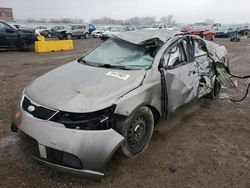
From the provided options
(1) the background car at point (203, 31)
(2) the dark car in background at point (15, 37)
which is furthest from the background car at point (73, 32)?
(2) the dark car in background at point (15, 37)

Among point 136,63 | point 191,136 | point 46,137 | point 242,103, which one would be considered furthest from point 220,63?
point 46,137

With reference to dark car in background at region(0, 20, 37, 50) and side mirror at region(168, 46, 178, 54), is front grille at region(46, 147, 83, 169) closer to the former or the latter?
side mirror at region(168, 46, 178, 54)

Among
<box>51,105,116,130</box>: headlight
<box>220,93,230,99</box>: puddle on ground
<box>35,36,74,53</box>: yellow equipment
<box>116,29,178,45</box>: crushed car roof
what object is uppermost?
<box>116,29,178,45</box>: crushed car roof

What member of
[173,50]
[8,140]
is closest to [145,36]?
[173,50]

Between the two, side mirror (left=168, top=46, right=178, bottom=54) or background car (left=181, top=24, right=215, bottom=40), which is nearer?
side mirror (left=168, top=46, right=178, bottom=54)

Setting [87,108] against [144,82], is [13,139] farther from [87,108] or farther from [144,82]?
[144,82]

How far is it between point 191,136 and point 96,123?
75.3 inches

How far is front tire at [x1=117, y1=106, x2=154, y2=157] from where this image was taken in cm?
296

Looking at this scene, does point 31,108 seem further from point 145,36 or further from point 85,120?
point 145,36

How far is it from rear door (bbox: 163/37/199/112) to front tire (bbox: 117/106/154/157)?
511mm

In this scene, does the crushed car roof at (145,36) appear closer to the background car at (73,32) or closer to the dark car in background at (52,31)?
the background car at (73,32)

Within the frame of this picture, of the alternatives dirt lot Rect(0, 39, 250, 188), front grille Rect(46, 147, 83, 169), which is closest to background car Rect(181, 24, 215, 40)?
dirt lot Rect(0, 39, 250, 188)

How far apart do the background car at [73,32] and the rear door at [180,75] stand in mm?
24704

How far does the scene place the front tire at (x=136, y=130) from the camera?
2963 mm
